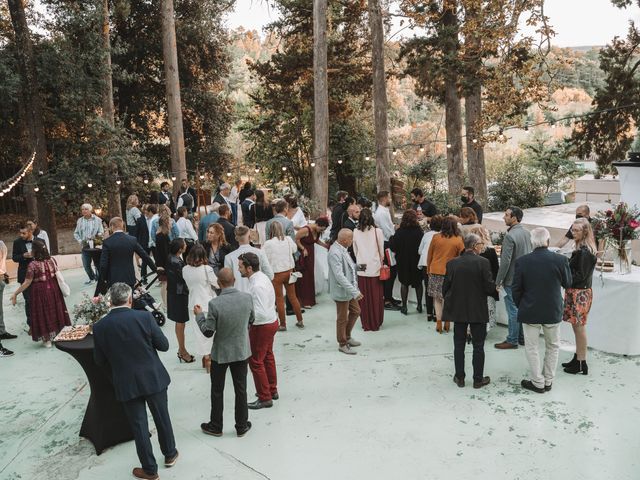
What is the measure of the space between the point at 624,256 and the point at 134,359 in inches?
196

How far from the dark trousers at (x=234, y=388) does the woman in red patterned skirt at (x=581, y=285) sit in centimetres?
317

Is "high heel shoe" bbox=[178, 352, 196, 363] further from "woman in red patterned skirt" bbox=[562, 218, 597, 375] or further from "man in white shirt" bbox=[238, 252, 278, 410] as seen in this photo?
"woman in red patterned skirt" bbox=[562, 218, 597, 375]

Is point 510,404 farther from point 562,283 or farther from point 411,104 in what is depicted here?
point 411,104

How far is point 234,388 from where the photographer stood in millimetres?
4266

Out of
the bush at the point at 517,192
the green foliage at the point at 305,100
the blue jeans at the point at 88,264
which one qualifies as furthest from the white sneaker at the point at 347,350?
the green foliage at the point at 305,100

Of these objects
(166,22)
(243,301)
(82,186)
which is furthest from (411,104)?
(243,301)

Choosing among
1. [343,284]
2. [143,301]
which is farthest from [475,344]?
[143,301]

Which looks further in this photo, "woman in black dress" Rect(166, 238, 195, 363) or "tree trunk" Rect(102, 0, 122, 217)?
"tree trunk" Rect(102, 0, 122, 217)

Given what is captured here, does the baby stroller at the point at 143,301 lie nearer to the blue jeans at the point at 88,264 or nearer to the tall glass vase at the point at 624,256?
the blue jeans at the point at 88,264

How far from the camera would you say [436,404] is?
15.6 feet

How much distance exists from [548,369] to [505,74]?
829 cm

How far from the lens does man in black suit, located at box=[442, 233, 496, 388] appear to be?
4.88 m

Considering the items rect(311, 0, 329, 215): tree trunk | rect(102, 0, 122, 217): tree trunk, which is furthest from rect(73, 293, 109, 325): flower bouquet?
rect(102, 0, 122, 217): tree trunk

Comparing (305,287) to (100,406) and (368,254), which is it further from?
(100,406)
